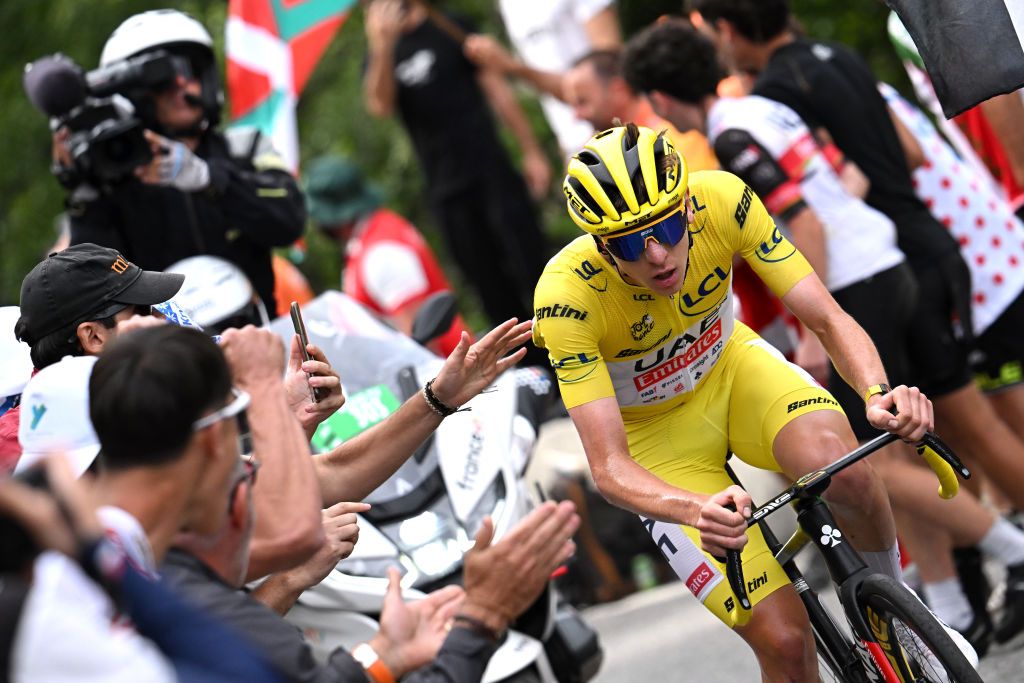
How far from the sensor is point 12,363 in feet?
14.9

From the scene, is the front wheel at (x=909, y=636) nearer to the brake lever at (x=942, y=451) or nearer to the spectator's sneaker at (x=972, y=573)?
the brake lever at (x=942, y=451)

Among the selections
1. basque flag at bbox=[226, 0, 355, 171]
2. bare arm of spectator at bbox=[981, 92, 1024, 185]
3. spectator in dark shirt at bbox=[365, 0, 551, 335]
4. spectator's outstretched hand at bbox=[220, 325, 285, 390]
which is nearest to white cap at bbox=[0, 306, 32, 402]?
spectator's outstretched hand at bbox=[220, 325, 285, 390]

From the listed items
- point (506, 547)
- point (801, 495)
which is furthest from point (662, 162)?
point (506, 547)

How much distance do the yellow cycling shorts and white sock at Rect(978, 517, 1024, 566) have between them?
1716 mm

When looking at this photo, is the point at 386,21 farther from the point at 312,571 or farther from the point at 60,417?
the point at 60,417

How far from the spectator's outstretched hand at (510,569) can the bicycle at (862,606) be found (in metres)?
1.03

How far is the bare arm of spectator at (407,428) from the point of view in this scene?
4.48 m

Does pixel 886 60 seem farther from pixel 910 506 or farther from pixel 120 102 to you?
pixel 120 102

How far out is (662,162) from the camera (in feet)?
15.1

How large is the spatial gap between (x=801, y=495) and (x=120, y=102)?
11.3 ft

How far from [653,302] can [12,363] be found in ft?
6.37

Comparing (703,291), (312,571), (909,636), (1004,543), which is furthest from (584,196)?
(1004,543)

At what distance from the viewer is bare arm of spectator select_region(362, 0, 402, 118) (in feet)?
31.8

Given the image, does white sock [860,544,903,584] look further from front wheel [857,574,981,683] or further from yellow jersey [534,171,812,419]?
yellow jersey [534,171,812,419]
